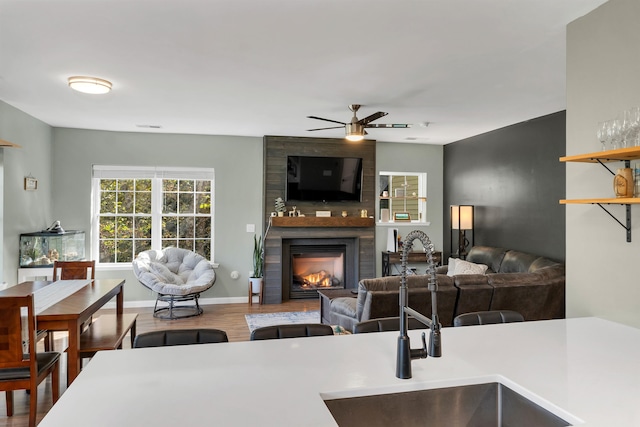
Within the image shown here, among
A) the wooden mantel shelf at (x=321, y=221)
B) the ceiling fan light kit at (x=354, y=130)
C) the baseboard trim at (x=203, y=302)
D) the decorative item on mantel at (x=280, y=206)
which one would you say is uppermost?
the ceiling fan light kit at (x=354, y=130)

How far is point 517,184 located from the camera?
17.9 feet

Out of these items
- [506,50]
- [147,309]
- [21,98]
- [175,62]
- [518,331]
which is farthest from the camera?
[147,309]

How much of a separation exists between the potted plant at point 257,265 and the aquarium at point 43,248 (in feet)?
8.14

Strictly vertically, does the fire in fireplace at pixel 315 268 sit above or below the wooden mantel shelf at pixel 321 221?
below

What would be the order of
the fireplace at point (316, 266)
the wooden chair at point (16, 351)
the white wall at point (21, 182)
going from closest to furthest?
the wooden chair at point (16, 351) → the white wall at point (21, 182) → the fireplace at point (316, 266)

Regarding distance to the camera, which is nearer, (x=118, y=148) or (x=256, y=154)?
(x=118, y=148)

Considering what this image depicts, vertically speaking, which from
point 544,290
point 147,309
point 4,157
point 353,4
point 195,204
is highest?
point 353,4

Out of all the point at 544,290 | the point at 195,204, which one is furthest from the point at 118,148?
the point at 544,290

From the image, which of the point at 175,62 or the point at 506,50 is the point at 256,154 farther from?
the point at 506,50

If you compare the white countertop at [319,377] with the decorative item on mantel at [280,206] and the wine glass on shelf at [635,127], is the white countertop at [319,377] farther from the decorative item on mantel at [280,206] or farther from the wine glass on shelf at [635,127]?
the decorative item on mantel at [280,206]

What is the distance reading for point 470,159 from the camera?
21.5ft

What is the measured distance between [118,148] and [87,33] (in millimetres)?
3769

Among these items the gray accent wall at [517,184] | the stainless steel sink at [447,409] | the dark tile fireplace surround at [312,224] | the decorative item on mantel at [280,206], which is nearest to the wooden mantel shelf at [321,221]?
the dark tile fireplace surround at [312,224]

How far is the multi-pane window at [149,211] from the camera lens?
6.23 metres
